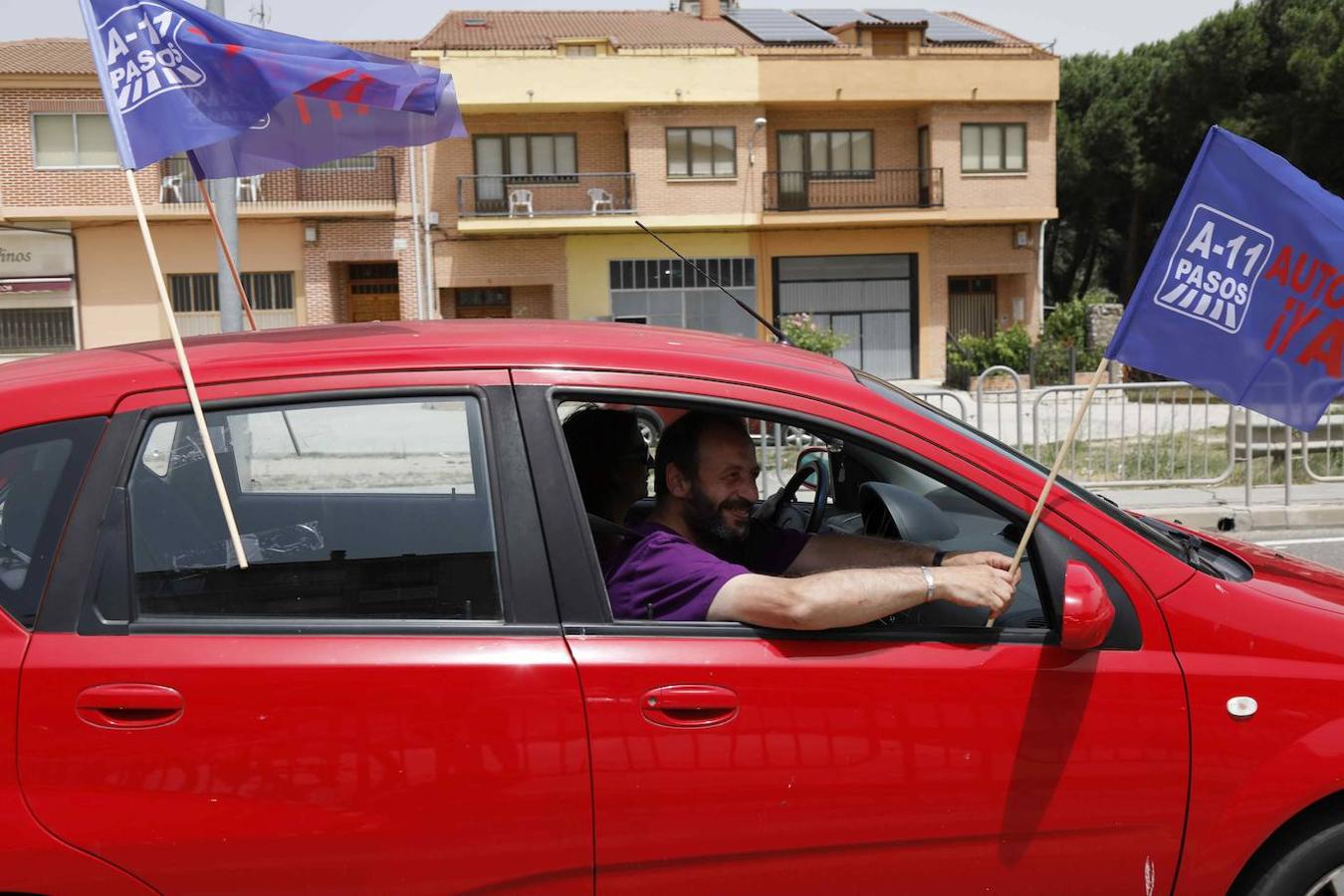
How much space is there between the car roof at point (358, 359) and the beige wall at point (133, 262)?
35600mm

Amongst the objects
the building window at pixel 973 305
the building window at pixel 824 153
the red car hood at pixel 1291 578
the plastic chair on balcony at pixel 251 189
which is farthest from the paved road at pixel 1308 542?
the plastic chair on balcony at pixel 251 189

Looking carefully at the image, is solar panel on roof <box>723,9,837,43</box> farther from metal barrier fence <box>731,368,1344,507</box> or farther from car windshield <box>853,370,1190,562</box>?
car windshield <box>853,370,1190,562</box>

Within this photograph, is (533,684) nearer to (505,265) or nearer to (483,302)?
(505,265)

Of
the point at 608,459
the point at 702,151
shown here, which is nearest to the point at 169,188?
the point at 702,151

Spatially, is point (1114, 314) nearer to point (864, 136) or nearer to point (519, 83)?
point (864, 136)

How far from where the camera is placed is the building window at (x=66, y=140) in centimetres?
3681

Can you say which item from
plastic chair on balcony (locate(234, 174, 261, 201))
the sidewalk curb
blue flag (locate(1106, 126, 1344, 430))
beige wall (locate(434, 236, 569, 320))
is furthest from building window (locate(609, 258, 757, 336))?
blue flag (locate(1106, 126, 1344, 430))

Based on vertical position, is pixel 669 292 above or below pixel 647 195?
below

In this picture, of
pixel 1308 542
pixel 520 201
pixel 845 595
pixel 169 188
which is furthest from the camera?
pixel 520 201

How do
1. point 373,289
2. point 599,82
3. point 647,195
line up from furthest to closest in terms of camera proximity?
point 373,289 < point 647,195 < point 599,82

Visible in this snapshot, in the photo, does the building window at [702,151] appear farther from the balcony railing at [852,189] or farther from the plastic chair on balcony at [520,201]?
the plastic chair on balcony at [520,201]

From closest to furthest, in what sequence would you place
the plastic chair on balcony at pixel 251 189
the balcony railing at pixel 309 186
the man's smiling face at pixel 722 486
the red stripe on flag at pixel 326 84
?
the man's smiling face at pixel 722 486, the red stripe on flag at pixel 326 84, the plastic chair on balcony at pixel 251 189, the balcony railing at pixel 309 186

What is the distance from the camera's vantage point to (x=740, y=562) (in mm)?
3496

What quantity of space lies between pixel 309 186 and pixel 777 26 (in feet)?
48.5
